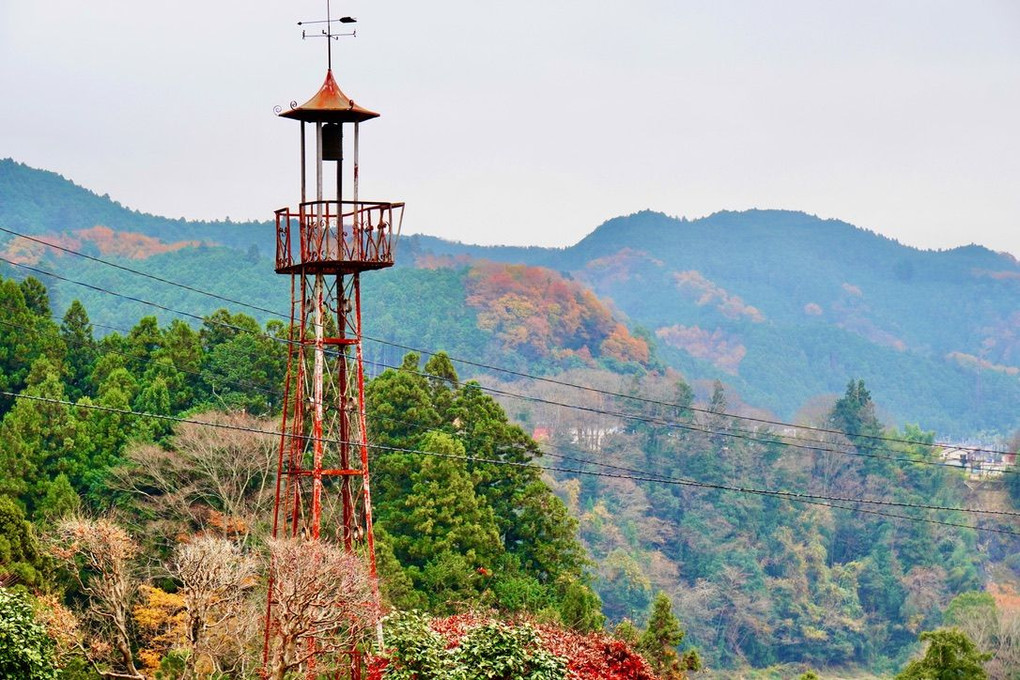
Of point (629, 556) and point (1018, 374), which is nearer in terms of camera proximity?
point (629, 556)

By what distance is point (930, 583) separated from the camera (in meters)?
90.3

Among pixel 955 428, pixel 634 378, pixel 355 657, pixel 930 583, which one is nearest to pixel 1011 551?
pixel 930 583

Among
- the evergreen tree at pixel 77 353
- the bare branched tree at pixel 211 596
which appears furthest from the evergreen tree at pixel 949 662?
the evergreen tree at pixel 77 353

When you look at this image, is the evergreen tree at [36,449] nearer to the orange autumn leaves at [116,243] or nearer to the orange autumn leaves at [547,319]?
the orange autumn leaves at [547,319]

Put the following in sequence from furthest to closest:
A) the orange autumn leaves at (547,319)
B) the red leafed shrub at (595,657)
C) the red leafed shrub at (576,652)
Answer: the orange autumn leaves at (547,319)
the red leafed shrub at (595,657)
the red leafed shrub at (576,652)

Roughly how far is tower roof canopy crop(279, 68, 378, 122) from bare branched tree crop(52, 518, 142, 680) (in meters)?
7.29

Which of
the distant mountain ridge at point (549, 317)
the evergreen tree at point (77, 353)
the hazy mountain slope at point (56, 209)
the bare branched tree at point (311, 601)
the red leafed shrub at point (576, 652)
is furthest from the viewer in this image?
the hazy mountain slope at point (56, 209)

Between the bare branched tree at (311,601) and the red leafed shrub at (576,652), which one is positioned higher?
the bare branched tree at (311,601)

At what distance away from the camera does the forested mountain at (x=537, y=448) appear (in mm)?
43562

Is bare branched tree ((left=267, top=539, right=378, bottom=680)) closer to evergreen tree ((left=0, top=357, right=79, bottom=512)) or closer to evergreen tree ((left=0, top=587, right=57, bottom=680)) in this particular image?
evergreen tree ((left=0, top=587, right=57, bottom=680))

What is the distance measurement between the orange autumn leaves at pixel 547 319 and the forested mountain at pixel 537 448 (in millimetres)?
210

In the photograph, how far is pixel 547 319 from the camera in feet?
437

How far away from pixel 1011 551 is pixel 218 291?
62826mm

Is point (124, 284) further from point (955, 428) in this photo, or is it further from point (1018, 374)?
point (1018, 374)
